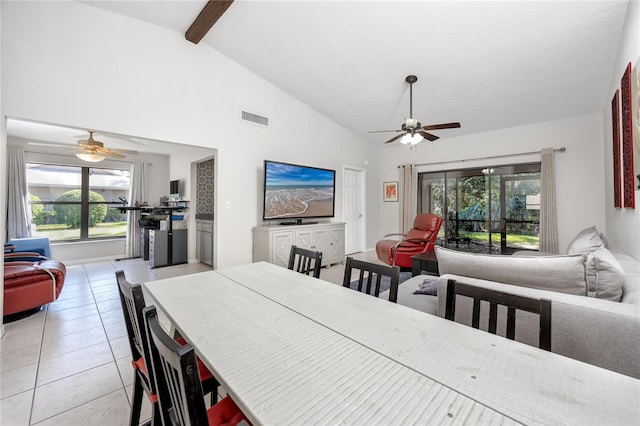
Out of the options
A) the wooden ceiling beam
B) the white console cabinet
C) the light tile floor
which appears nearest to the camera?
the light tile floor

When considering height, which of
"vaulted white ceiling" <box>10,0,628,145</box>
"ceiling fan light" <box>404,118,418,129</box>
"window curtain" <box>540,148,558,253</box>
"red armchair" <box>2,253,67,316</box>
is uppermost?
"vaulted white ceiling" <box>10,0,628,145</box>

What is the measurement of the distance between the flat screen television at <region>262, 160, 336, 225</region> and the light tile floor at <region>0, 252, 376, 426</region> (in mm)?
2378

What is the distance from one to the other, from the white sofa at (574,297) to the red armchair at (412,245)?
261 cm

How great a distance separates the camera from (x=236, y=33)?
11.3ft

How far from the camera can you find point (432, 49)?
320 cm

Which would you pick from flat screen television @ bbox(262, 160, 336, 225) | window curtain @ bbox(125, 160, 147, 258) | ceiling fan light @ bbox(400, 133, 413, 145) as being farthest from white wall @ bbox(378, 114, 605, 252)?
window curtain @ bbox(125, 160, 147, 258)

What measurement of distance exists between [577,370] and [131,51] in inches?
175

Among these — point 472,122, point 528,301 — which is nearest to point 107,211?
point 528,301

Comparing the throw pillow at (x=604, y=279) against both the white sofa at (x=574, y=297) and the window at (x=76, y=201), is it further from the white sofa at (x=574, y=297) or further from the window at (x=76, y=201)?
the window at (x=76, y=201)

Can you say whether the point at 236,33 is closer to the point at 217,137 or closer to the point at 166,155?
the point at 217,137

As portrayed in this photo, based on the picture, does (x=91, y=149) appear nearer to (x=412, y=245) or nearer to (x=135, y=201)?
(x=135, y=201)

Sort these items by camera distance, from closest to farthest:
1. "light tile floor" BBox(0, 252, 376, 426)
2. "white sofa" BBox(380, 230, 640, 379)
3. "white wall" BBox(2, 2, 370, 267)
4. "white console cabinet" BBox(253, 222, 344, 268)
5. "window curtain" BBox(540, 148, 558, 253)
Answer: "white sofa" BBox(380, 230, 640, 379) → "light tile floor" BBox(0, 252, 376, 426) → "white wall" BBox(2, 2, 370, 267) → "white console cabinet" BBox(253, 222, 344, 268) → "window curtain" BBox(540, 148, 558, 253)

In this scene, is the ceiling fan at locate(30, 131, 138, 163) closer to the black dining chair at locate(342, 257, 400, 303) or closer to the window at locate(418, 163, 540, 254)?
the black dining chair at locate(342, 257, 400, 303)

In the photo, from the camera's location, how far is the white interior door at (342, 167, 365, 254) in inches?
239
